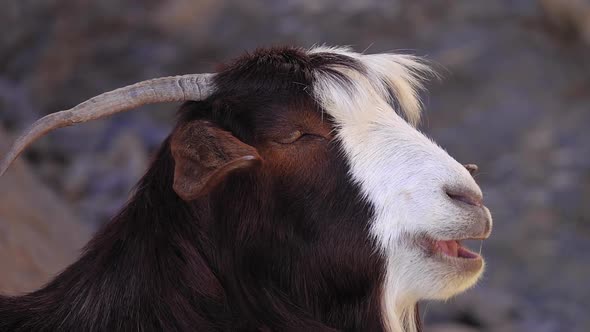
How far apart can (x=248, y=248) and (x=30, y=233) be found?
257 centimetres

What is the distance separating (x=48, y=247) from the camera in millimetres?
5410

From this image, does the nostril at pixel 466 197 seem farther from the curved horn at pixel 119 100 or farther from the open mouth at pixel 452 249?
the curved horn at pixel 119 100

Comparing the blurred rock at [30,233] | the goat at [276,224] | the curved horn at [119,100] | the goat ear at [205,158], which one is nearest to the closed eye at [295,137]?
the goat at [276,224]

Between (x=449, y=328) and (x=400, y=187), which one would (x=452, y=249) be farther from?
(x=449, y=328)

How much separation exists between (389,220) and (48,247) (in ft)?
9.28

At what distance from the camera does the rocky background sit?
24.9 feet

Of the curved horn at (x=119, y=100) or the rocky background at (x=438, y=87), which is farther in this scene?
the rocky background at (x=438, y=87)

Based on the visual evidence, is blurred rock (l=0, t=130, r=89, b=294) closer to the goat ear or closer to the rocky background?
the rocky background

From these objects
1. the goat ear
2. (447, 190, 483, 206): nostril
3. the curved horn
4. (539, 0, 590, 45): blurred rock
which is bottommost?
(447, 190, 483, 206): nostril

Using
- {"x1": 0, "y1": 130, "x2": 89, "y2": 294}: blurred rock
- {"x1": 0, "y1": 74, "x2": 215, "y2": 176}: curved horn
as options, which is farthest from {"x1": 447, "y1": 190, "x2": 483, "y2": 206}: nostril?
{"x1": 0, "y1": 130, "x2": 89, "y2": 294}: blurred rock

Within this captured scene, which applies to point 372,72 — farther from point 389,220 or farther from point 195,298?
point 195,298

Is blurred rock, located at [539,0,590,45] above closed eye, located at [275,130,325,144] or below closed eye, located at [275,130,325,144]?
above

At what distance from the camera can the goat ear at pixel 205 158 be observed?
2928 mm

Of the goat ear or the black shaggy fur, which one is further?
the black shaggy fur
